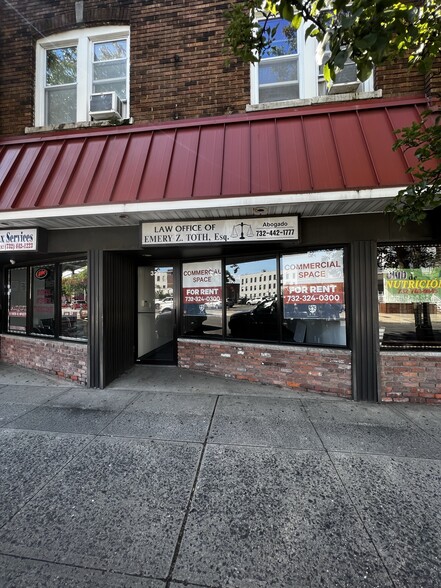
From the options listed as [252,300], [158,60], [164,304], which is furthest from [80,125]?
[252,300]

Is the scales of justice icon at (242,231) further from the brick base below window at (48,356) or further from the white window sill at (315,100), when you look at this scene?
the brick base below window at (48,356)

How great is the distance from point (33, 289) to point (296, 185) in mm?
6078

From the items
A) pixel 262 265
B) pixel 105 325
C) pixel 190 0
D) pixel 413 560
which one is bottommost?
pixel 413 560

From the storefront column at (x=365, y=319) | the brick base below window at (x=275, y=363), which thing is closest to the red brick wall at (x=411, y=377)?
the storefront column at (x=365, y=319)

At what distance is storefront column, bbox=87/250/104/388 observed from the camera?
18.4 feet

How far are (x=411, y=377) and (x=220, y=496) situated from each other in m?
3.59

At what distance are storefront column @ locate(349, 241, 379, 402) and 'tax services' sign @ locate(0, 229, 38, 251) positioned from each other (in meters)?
5.20

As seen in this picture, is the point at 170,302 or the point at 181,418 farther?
the point at 170,302

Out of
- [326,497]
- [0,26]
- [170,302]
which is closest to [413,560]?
[326,497]

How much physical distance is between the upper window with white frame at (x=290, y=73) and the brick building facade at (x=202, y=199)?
85 millimetres

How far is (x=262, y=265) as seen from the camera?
5.75 m

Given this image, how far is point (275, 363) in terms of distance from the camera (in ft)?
18.0

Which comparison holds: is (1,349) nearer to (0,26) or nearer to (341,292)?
(0,26)

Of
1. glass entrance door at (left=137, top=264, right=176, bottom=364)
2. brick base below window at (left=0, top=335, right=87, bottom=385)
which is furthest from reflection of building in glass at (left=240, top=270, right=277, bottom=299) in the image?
brick base below window at (left=0, top=335, right=87, bottom=385)
